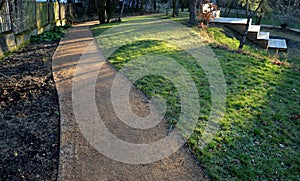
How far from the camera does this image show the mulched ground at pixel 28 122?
2.79 m

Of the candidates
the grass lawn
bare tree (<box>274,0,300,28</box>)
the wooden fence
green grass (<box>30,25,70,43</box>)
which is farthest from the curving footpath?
bare tree (<box>274,0,300,28</box>)

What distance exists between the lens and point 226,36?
1132cm

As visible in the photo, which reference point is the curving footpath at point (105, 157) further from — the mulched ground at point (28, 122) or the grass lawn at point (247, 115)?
the grass lawn at point (247, 115)

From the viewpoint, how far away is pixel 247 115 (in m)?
4.25

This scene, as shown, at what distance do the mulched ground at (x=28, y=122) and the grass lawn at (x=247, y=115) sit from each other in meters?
1.78

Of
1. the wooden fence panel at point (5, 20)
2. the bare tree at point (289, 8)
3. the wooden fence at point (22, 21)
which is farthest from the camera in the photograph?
the bare tree at point (289, 8)

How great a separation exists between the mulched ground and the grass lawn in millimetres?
1779

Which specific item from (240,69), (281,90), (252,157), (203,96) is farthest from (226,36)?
(252,157)

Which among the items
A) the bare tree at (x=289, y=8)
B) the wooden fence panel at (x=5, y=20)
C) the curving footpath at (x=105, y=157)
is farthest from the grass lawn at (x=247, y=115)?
the bare tree at (x=289, y=8)

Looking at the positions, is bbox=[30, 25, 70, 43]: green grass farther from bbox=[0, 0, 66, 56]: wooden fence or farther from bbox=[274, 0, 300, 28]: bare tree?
bbox=[274, 0, 300, 28]: bare tree

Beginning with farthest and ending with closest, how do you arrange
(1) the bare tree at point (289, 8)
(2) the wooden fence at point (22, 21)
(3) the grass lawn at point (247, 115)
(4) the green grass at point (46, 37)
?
(1) the bare tree at point (289, 8) < (4) the green grass at point (46, 37) < (2) the wooden fence at point (22, 21) < (3) the grass lawn at point (247, 115)

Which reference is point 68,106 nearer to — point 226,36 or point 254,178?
point 254,178

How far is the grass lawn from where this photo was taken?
305 centimetres

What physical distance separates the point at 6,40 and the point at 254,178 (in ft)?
24.1
